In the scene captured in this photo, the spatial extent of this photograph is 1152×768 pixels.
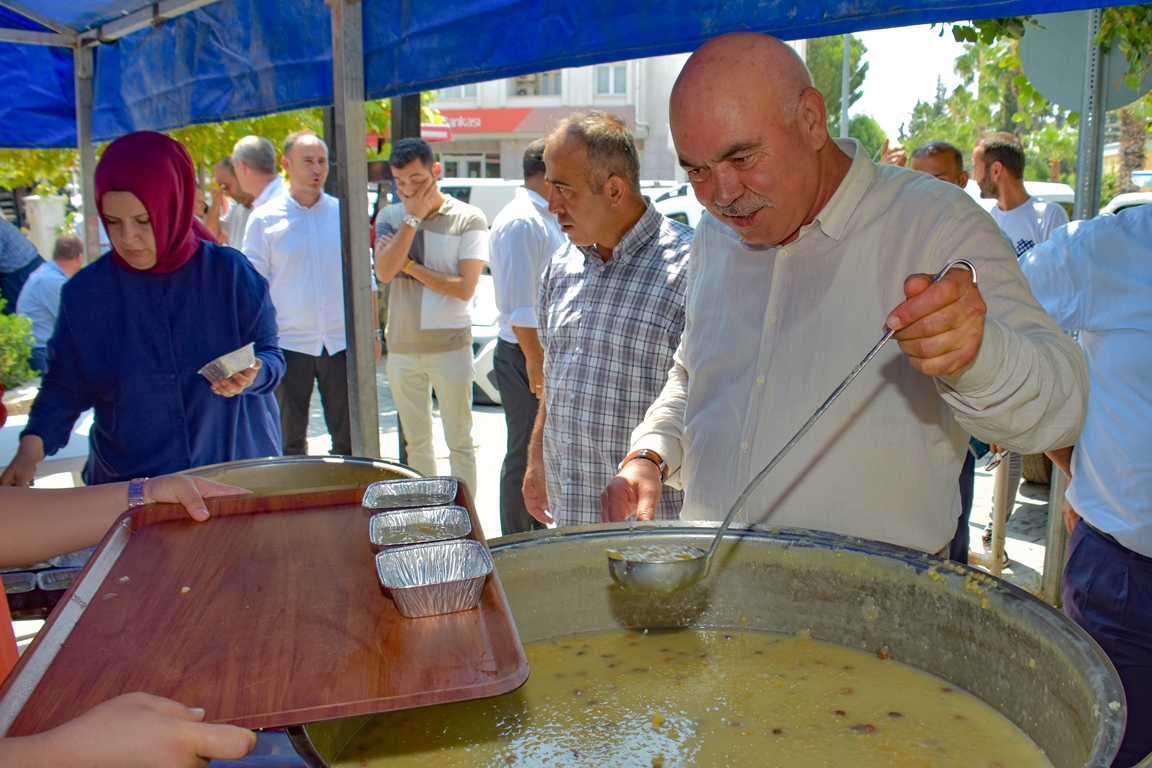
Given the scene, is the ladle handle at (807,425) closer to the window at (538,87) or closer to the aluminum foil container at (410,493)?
the aluminum foil container at (410,493)

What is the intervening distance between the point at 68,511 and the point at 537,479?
5.35ft

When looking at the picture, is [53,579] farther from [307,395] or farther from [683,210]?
[683,210]

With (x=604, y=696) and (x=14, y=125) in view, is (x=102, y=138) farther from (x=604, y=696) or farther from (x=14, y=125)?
(x=604, y=696)

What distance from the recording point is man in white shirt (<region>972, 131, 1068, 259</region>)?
5316 millimetres

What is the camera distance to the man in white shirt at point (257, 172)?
18.3 feet

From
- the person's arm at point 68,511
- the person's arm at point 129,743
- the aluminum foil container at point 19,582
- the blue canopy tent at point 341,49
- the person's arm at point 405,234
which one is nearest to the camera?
the person's arm at point 129,743

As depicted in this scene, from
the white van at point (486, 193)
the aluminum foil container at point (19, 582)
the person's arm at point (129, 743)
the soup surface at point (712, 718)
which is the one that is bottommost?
the soup surface at point (712, 718)

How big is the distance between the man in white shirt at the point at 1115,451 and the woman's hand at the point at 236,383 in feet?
6.62

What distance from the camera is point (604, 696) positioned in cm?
141

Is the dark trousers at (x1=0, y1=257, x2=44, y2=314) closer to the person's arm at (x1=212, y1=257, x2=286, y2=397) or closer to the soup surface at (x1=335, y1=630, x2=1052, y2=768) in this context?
the person's arm at (x1=212, y1=257, x2=286, y2=397)

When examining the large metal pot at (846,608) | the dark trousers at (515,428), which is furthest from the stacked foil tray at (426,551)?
the dark trousers at (515,428)

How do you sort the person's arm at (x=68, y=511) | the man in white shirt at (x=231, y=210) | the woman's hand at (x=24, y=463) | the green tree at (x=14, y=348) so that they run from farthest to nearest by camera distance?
the man in white shirt at (x=231, y=210)
the green tree at (x=14, y=348)
the woman's hand at (x=24, y=463)
the person's arm at (x=68, y=511)

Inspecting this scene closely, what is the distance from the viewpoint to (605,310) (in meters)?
2.55

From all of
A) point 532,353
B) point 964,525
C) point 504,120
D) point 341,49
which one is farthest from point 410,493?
point 504,120
